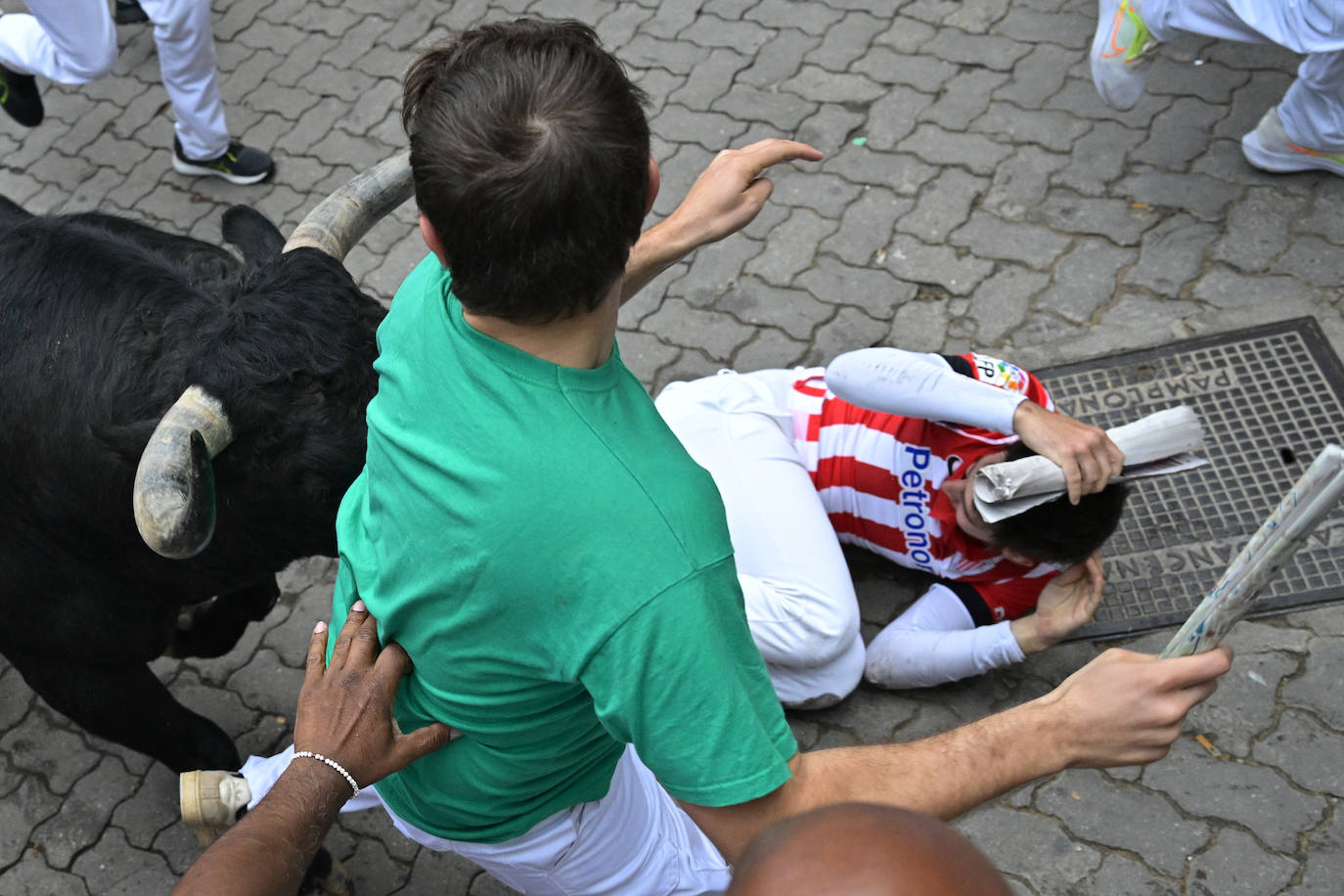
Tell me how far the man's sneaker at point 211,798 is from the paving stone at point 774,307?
8.76ft

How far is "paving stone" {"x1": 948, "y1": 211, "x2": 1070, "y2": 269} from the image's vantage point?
15.1ft

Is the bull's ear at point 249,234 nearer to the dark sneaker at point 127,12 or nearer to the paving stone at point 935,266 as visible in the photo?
the paving stone at point 935,266

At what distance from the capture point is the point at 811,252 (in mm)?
4855

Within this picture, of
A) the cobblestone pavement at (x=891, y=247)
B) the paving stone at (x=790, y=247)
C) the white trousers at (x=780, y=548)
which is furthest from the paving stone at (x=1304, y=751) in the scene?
the paving stone at (x=790, y=247)

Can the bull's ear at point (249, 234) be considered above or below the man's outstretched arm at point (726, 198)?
below

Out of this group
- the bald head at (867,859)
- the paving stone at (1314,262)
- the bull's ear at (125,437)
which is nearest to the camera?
the bald head at (867,859)

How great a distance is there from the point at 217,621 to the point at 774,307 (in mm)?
2379

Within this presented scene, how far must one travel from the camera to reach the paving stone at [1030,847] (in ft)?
10.6

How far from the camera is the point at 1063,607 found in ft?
11.0

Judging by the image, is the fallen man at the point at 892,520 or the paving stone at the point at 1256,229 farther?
the paving stone at the point at 1256,229

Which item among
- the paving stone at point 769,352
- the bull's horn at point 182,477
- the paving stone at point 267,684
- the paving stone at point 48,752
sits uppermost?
the bull's horn at point 182,477

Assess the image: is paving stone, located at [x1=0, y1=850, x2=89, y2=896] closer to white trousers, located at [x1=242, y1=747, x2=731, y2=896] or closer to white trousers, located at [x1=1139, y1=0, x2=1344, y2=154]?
white trousers, located at [x1=242, y1=747, x2=731, y2=896]

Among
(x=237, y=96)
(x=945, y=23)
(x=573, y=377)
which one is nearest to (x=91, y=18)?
(x=237, y=96)

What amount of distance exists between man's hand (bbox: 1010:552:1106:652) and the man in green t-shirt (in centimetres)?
155
